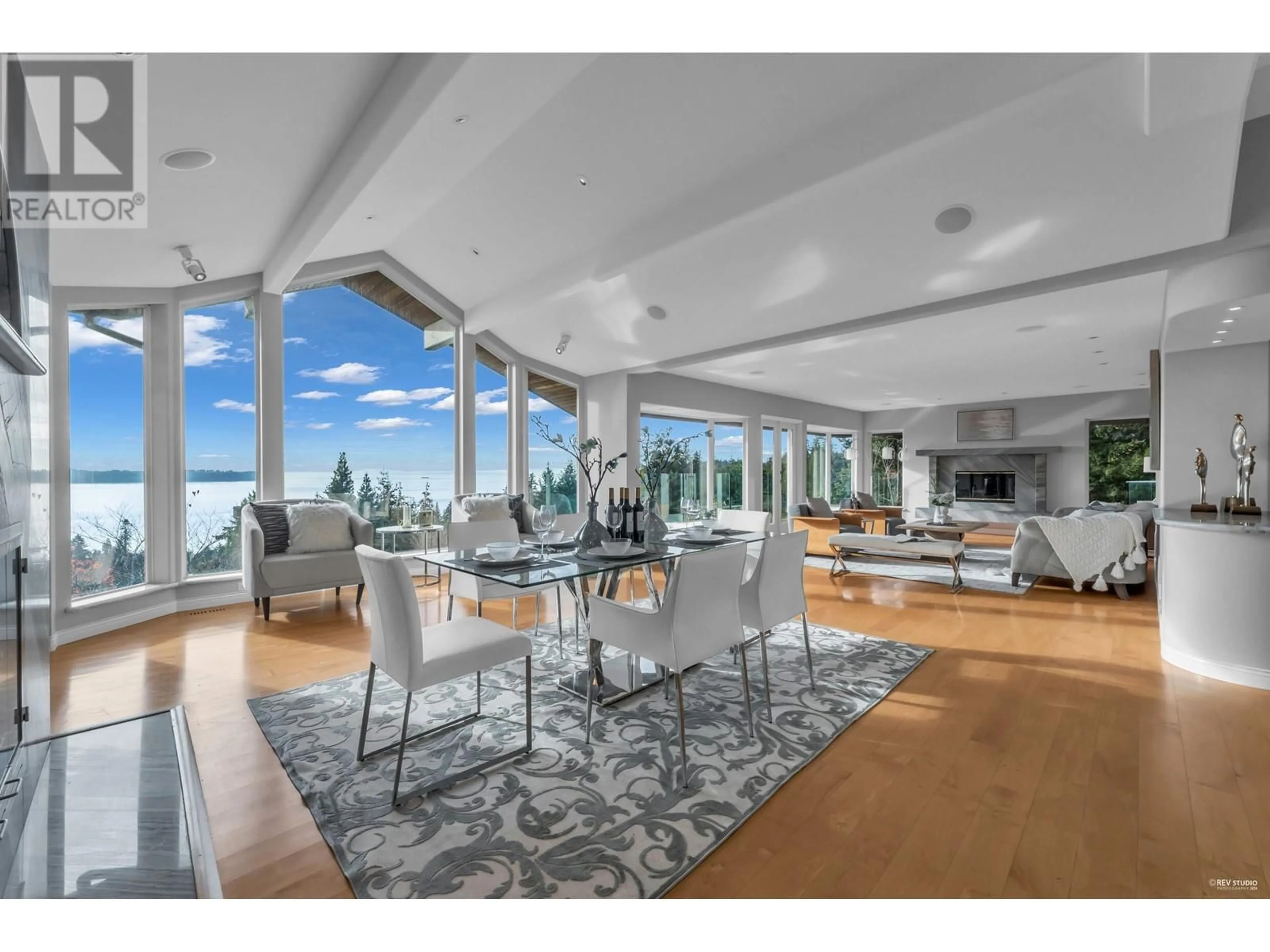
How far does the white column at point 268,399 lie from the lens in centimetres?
493

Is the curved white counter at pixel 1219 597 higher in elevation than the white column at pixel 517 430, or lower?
lower

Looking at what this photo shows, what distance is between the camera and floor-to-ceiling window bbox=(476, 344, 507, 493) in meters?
6.59

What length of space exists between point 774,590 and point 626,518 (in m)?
0.84

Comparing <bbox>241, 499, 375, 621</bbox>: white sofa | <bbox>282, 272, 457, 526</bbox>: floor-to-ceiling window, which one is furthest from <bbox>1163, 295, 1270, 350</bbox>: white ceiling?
<bbox>282, 272, 457, 526</bbox>: floor-to-ceiling window

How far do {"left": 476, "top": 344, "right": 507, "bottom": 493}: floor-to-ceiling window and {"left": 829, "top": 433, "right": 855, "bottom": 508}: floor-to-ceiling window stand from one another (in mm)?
7550

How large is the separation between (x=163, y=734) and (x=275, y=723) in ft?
2.38

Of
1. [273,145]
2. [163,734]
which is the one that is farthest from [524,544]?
[273,145]

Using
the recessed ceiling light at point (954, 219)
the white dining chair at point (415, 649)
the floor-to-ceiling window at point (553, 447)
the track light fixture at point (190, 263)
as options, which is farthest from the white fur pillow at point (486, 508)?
the recessed ceiling light at point (954, 219)

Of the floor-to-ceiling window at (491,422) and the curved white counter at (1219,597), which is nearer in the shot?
the curved white counter at (1219,597)

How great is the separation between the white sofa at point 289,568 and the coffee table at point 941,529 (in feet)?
20.4

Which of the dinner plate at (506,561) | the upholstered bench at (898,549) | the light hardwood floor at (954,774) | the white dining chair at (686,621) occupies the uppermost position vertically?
the dinner plate at (506,561)

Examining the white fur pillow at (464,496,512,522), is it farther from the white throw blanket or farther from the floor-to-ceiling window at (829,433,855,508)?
the floor-to-ceiling window at (829,433,855,508)

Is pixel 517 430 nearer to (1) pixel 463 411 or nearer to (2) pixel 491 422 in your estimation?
(2) pixel 491 422

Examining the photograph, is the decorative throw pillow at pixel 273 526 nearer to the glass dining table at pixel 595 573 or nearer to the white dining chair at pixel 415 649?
the glass dining table at pixel 595 573
